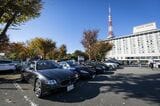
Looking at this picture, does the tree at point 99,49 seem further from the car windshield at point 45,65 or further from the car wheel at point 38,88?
the car wheel at point 38,88

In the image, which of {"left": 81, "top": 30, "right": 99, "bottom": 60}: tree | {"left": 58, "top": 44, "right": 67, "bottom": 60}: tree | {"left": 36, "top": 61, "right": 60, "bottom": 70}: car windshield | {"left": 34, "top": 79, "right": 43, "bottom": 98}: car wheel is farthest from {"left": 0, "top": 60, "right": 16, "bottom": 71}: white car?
{"left": 58, "top": 44, "right": 67, "bottom": 60}: tree

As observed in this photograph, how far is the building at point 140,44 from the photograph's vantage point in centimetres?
10112

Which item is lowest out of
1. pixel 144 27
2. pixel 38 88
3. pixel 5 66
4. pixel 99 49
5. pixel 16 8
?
pixel 38 88

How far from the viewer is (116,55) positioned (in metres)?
123

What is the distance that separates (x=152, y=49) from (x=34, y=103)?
104m

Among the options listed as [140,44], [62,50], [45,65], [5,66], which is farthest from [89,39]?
[140,44]

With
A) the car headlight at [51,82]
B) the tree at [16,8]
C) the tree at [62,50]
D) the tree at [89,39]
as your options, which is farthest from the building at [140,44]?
the car headlight at [51,82]

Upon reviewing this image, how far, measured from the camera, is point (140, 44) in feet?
358

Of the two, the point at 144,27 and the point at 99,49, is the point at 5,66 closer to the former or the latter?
the point at 99,49

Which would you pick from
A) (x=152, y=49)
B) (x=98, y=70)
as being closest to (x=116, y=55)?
(x=152, y=49)

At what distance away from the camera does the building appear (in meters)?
101

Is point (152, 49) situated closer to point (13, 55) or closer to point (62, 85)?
point (13, 55)

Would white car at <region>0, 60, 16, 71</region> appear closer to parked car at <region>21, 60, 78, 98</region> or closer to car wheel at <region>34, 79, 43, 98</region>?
parked car at <region>21, 60, 78, 98</region>

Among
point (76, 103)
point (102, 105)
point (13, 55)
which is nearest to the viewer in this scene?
point (102, 105)
